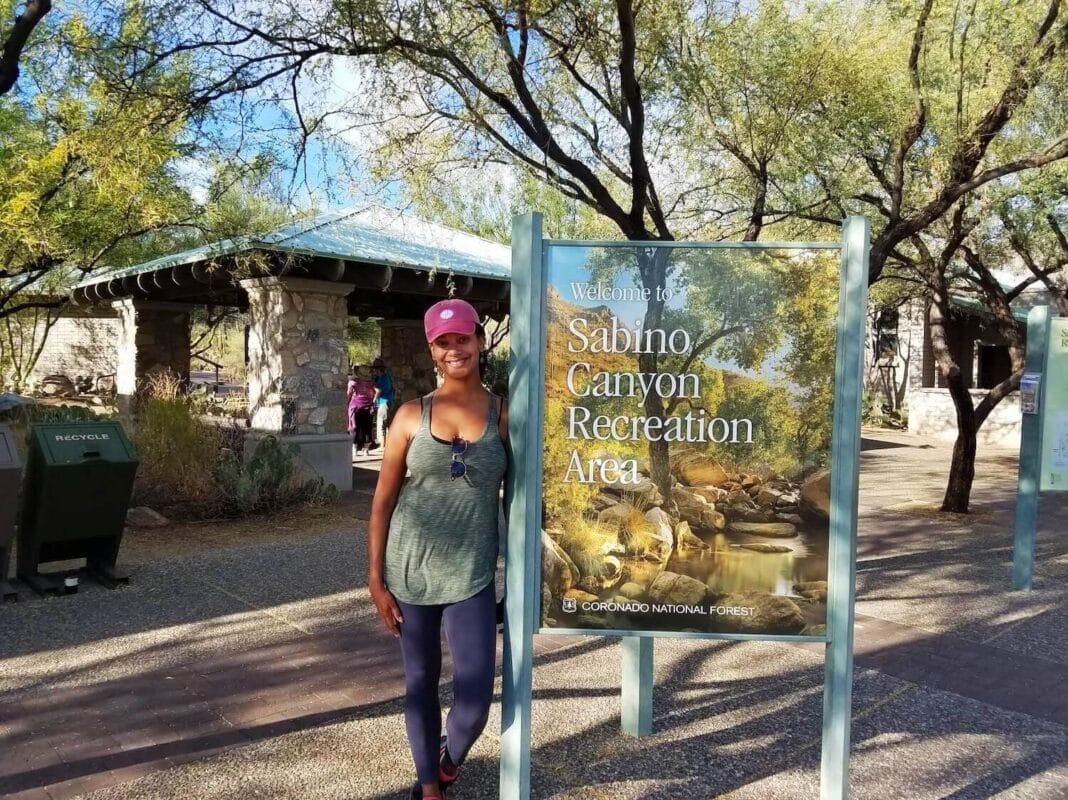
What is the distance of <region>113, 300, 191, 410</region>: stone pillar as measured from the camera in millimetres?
12344

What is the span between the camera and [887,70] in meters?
8.21

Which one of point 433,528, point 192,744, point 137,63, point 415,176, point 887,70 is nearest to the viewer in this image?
point 433,528

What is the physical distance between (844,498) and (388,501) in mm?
1517

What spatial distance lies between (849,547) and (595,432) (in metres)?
0.93

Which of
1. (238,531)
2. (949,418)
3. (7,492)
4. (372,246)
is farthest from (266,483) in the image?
(949,418)

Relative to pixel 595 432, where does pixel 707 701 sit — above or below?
below

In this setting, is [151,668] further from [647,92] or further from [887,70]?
[887,70]

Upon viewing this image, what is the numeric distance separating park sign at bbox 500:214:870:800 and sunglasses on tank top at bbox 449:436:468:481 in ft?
0.67

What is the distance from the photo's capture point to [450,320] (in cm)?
281

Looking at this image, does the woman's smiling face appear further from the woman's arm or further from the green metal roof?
the green metal roof

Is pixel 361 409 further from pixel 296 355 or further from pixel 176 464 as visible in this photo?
pixel 176 464

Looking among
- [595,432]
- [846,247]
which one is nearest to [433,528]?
[595,432]

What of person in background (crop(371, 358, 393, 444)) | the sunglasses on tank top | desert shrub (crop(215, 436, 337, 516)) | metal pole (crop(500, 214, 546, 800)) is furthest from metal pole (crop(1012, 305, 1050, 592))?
person in background (crop(371, 358, 393, 444))

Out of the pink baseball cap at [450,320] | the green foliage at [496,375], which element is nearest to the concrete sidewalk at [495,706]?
the pink baseball cap at [450,320]
